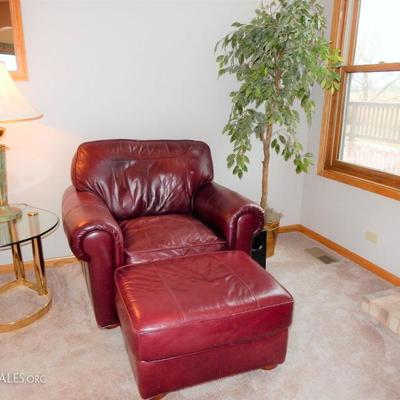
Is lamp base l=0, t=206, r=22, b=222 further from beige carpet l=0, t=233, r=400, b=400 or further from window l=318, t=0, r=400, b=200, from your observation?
window l=318, t=0, r=400, b=200

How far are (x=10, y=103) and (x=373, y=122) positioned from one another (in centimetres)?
244

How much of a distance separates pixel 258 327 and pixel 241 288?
0.58 ft

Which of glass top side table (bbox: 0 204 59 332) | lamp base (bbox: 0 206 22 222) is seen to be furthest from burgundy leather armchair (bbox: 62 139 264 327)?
lamp base (bbox: 0 206 22 222)

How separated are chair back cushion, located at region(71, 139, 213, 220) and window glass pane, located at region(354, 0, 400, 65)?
139 centimetres

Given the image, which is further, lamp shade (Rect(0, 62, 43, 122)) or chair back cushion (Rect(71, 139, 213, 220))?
chair back cushion (Rect(71, 139, 213, 220))

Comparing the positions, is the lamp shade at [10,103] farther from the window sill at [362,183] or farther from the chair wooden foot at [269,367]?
the window sill at [362,183]

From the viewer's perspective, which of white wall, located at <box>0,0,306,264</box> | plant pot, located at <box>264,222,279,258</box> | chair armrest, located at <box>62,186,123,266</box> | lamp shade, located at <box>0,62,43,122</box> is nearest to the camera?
chair armrest, located at <box>62,186,123,266</box>

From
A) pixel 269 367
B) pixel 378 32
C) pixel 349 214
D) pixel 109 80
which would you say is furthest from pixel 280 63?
pixel 269 367

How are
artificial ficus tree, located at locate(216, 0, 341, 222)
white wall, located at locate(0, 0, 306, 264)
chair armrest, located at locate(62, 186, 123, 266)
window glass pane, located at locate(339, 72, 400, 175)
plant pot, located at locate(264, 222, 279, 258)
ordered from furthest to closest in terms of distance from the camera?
plant pot, located at locate(264, 222, 279, 258) → window glass pane, located at locate(339, 72, 400, 175) → white wall, located at locate(0, 0, 306, 264) → artificial ficus tree, located at locate(216, 0, 341, 222) → chair armrest, located at locate(62, 186, 123, 266)

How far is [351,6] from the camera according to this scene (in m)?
2.76

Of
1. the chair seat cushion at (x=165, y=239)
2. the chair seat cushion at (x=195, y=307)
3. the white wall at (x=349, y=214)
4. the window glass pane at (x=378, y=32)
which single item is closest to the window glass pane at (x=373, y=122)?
the window glass pane at (x=378, y=32)

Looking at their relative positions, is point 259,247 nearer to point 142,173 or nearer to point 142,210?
point 142,210

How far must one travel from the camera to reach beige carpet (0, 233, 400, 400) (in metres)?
1.62

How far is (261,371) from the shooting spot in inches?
68.7
